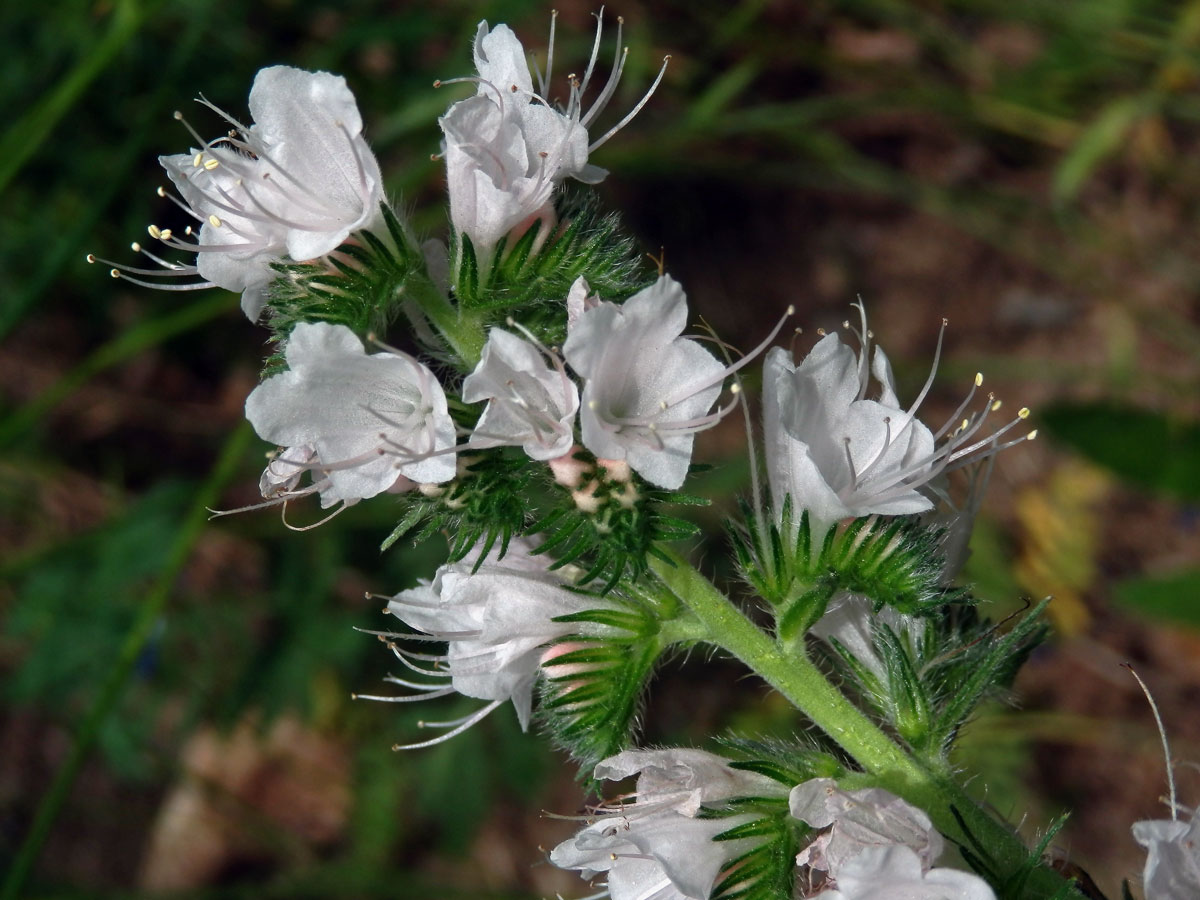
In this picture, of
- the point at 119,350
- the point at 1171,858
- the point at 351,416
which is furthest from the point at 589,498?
the point at 119,350

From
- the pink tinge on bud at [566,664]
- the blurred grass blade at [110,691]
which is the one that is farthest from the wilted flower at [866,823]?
the blurred grass blade at [110,691]

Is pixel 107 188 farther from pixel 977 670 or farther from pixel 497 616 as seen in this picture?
pixel 977 670

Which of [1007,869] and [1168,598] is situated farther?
[1168,598]

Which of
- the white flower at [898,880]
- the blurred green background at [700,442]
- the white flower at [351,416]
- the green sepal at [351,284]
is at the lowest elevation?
the blurred green background at [700,442]

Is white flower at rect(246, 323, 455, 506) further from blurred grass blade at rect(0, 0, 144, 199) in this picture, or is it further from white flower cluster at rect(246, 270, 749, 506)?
blurred grass blade at rect(0, 0, 144, 199)

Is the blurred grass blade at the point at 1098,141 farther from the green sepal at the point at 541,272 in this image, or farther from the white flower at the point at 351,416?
the white flower at the point at 351,416

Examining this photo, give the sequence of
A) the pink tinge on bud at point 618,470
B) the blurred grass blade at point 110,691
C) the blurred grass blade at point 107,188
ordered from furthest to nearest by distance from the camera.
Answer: the blurred grass blade at point 107,188 → the blurred grass blade at point 110,691 → the pink tinge on bud at point 618,470
